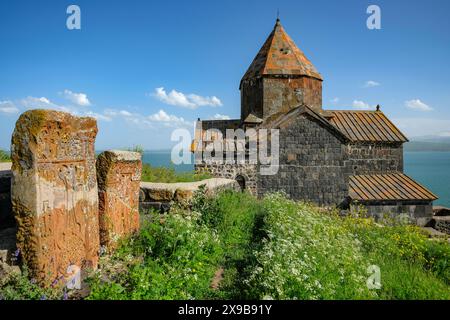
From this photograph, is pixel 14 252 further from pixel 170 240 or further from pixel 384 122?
pixel 384 122

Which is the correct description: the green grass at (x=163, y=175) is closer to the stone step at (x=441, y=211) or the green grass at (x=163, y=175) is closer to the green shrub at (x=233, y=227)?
the green shrub at (x=233, y=227)

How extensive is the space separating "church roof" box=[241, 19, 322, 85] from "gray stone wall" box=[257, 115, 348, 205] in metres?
2.92

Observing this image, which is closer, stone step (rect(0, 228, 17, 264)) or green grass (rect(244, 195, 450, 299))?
stone step (rect(0, 228, 17, 264))

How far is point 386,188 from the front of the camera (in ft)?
44.0

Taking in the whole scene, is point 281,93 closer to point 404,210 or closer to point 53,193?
point 404,210

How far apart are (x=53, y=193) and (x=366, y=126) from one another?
1510 cm

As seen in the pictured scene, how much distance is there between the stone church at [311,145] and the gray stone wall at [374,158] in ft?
0.14

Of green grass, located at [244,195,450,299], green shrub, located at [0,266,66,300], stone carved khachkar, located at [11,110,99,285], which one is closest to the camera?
green shrub, located at [0,266,66,300]

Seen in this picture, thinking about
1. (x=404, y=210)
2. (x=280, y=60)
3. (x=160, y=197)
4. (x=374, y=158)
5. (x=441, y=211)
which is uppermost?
(x=280, y=60)

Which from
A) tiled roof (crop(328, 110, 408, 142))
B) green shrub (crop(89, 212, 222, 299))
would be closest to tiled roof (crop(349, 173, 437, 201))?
tiled roof (crop(328, 110, 408, 142))

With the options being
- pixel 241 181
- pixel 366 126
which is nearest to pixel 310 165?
pixel 241 181

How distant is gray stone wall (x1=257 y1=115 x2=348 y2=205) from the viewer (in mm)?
12188

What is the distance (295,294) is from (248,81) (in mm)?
12532

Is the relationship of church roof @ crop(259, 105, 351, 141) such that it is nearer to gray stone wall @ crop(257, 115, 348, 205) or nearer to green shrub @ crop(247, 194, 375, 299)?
gray stone wall @ crop(257, 115, 348, 205)
